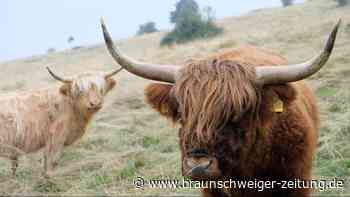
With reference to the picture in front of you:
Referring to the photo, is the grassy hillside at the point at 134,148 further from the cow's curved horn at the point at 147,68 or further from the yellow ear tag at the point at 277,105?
the yellow ear tag at the point at 277,105

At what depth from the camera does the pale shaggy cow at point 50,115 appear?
8.39 m

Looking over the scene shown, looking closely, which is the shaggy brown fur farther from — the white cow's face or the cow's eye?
the white cow's face

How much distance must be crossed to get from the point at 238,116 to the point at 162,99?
28.7 inches

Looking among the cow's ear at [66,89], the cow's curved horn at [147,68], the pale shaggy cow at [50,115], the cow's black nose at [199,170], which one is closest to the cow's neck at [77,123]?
the pale shaggy cow at [50,115]

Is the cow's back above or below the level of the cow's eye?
below

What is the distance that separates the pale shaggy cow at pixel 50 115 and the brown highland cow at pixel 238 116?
4.54 m

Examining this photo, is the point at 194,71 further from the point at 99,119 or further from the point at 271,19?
the point at 271,19

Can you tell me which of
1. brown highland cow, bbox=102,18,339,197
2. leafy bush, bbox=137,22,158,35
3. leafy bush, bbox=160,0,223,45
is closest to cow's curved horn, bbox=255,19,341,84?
brown highland cow, bbox=102,18,339,197

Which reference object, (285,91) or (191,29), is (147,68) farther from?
(191,29)

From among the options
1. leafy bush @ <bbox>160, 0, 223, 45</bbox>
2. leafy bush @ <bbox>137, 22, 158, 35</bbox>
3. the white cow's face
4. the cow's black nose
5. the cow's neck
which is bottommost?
leafy bush @ <bbox>137, 22, 158, 35</bbox>

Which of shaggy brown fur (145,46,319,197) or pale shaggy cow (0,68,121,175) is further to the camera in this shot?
pale shaggy cow (0,68,121,175)

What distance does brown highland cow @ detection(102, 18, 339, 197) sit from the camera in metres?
3.46

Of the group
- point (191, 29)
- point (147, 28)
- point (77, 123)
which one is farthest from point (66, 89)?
point (147, 28)

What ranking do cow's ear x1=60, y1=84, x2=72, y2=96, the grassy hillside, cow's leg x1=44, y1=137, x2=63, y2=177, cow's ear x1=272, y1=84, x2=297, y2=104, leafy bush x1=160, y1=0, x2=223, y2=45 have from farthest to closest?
leafy bush x1=160, y1=0, x2=223, y2=45, cow's ear x1=60, y1=84, x2=72, y2=96, cow's leg x1=44, y1=137, x2=63, y2=177, the grassy hillside, cow's ear x1=272, y1=84, x2=297, y2=104
